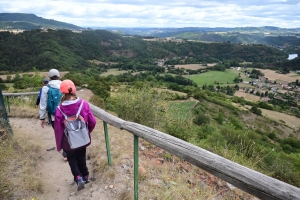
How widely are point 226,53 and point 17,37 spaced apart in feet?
397

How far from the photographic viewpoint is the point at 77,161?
3205 mm

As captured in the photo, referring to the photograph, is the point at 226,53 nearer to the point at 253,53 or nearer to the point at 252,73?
the point at 253,53

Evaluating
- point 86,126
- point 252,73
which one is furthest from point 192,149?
point 252,73

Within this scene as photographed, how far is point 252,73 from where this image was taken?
92812 mm

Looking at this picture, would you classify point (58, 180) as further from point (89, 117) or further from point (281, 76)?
point (281, 76)

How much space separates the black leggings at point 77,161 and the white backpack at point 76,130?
31 centimetres

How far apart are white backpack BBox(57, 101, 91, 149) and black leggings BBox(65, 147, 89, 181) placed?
1.03 ft

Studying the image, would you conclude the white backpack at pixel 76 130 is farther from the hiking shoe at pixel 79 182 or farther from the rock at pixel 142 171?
the rock at pixel 142 171

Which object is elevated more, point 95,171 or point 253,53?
point 95,171

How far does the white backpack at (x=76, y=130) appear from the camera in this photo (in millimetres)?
2762

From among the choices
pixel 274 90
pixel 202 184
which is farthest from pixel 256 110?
pixel 202 184

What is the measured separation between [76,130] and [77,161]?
680 millimetres

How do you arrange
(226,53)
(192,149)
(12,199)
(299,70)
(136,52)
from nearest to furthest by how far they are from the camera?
(192,149), (12,199), (299,70), (136,52), (226,53)

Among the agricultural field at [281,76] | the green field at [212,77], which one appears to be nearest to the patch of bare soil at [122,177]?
the green field at [212,77]
